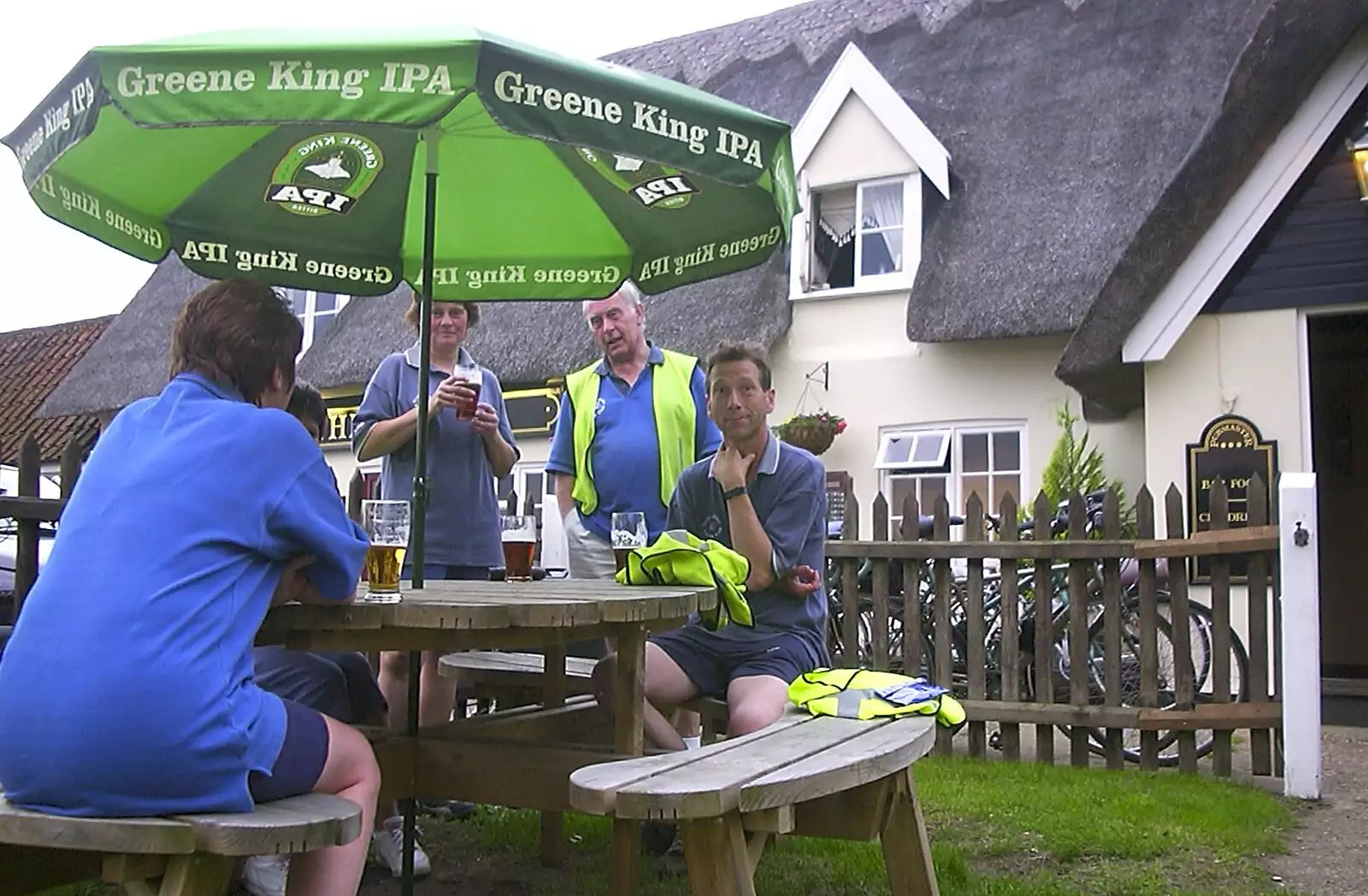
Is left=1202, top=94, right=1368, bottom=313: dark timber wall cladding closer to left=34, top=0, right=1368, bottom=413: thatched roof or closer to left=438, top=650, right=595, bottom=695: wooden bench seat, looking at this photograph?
left=34, top=0, right=1368, bottom=413: thatched roof

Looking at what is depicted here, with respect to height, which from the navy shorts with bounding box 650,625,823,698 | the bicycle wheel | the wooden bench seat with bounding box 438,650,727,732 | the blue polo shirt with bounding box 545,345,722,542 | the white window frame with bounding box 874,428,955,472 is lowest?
the bicycle wheel

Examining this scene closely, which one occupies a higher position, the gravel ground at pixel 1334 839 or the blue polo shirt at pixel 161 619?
the blue polo shirt at pixel 161 619

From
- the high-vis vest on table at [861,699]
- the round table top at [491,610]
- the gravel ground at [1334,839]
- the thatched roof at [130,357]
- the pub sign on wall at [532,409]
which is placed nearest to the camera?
the round table top at [491,610]

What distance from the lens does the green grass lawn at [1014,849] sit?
12.0 feet

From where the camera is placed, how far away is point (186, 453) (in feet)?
6.92

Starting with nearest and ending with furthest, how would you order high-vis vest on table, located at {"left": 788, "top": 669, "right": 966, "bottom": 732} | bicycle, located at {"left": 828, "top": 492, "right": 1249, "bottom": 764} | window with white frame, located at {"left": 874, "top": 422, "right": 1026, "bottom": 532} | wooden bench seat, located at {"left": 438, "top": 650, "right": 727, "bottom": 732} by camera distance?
high-vis vest on table, located at {"left": 788, "top": 669, "right": 966, "bottom": 732}
wooden bench seat, located at {"left": 438, "top": 650, "right": 727, "bottom": 732}
bicycle, located at {"left": 828, "top": 492, "right": 1249, "bottom": 764}
window with white frame, located at {"left": 874, "top": 422, "right": 1026, "bottom": 532}

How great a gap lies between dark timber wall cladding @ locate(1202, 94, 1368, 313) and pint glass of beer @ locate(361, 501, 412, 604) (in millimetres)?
6983

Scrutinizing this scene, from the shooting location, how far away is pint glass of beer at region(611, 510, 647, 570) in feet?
11.4

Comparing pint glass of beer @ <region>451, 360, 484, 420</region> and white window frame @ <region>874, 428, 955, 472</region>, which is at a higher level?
white window frame @ <region>874, 428, 955, 472</region>

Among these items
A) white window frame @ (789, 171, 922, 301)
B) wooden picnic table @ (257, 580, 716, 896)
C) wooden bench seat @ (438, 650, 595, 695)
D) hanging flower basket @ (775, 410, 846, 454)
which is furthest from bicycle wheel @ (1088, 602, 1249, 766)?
white window frame @ (789, 171, 922, 301)

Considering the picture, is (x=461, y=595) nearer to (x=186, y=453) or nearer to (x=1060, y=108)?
(x=186, y=453)

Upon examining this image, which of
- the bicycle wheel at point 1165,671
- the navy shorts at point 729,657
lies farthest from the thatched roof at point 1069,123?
the navy shorts at point 729,657

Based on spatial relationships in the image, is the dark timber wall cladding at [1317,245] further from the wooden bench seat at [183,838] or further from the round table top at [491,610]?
the wooden bench seat at [183,838]

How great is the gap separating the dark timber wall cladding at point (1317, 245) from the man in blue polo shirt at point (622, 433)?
508cm
